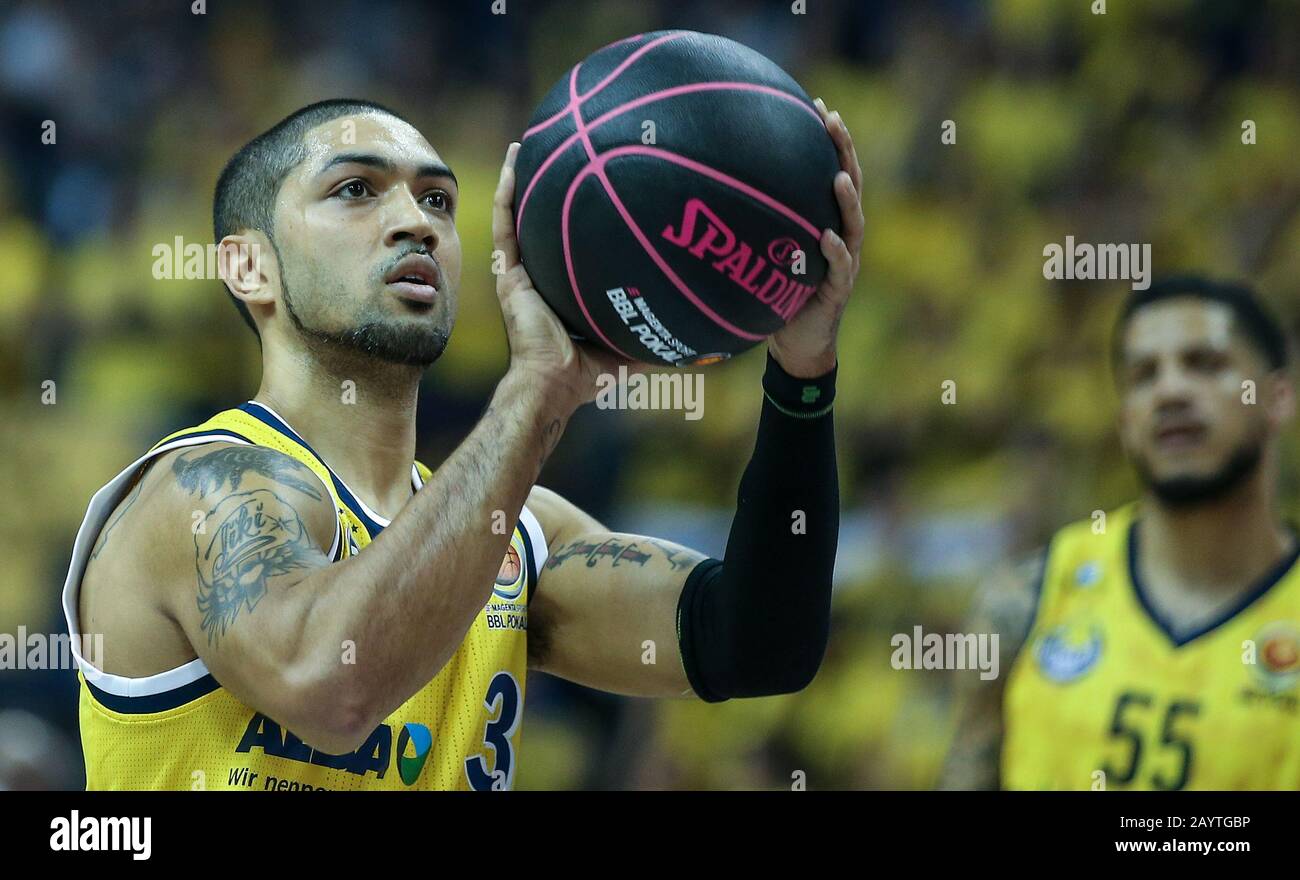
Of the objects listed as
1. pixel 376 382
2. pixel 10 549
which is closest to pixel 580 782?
pixel 10 549

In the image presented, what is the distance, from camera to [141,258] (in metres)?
6.39

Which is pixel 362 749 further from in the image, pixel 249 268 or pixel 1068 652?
pixel 1068 652

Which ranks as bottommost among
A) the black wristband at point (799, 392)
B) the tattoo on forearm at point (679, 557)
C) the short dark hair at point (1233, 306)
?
the tattoo on forearm at point (679, 557)

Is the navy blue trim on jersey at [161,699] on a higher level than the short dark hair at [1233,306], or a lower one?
lower

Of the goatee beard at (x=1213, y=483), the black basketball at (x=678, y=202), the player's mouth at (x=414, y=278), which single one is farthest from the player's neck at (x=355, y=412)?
the goatee beard at (x=1213, y=483)

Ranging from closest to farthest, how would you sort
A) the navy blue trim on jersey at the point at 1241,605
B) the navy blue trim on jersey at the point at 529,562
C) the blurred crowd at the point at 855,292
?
the navy blue trim on jersey at the point at 529,562
the navy blue trim on jersey at the point at 1241,605
the blurred crowd at the point at 855,292

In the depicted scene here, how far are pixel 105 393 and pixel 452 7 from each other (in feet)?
7.45

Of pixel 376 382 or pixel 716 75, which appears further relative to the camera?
pixel 376 382

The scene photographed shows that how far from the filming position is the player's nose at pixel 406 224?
125 inches

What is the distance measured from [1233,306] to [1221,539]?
0.94 m

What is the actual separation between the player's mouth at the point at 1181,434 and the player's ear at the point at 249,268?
12.0 feet

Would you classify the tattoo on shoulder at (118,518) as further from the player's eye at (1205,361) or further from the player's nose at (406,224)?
the player's eye at (1205,361)
